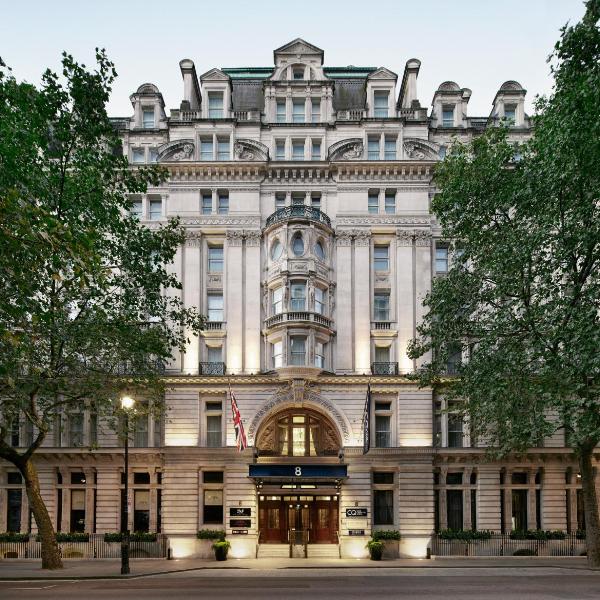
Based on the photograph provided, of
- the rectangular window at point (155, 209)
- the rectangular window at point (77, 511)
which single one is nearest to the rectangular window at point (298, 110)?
the rectangular window at point (155, 209)

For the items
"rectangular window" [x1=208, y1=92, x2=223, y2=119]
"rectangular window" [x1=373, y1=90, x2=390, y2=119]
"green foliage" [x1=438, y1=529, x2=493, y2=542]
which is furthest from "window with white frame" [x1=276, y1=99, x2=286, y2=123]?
"green foliage" [x1=438, y1=529, x2=493, y2=542]

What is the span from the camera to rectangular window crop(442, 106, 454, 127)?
4218cm

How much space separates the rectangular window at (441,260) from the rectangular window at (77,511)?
2472 cm

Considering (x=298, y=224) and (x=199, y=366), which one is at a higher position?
(x=298, y=224)

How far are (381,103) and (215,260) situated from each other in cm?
1420

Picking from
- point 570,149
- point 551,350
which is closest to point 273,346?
point 551,350

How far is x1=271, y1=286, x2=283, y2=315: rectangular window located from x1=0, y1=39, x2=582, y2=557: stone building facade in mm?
112

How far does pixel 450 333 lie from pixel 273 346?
1125 cm

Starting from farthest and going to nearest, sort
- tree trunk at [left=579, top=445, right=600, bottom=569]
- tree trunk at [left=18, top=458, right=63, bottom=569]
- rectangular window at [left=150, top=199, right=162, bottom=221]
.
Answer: rectangular window at [left=150, top=199, right=162, bottom=221] < tree trunk at [left=579, top=445, right=600, bottom=569] < tree trunk at [left=18, top=458, right=63, bottom=569]

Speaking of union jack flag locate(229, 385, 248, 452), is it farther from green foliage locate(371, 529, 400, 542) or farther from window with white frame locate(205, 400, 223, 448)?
green foliage locate(371, 529, 400, 542)

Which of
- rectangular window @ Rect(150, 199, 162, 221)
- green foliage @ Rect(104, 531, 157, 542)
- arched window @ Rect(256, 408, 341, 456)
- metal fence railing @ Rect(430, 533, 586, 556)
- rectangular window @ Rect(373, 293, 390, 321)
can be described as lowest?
metal fence railing @ Rect(430, 533, 586, 556)

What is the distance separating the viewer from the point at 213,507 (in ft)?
123

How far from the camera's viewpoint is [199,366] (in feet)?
126

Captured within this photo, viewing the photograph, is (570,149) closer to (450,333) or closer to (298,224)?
(450,333)
